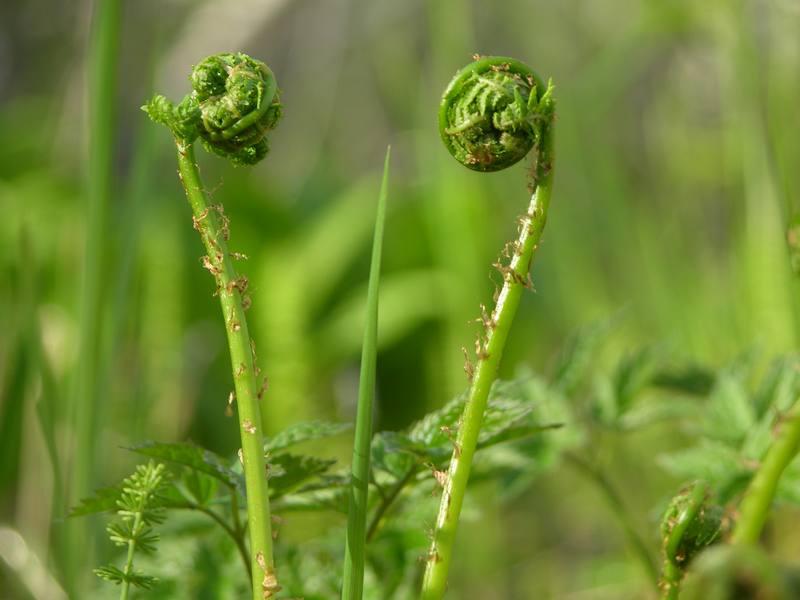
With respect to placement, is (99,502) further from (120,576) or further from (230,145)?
(230,145)

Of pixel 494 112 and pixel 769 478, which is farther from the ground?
pixel 494 112

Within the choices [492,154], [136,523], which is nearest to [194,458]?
[136,523]

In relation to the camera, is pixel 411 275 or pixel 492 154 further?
pixel 411 275

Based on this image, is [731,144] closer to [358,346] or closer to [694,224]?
[694,224]

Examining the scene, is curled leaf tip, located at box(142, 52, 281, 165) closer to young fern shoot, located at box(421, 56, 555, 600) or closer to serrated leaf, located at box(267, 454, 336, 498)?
young fern shoot, located at box(421, 56, 555, 600)

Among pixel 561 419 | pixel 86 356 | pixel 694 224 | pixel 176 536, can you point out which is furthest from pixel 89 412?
pixel 694 224

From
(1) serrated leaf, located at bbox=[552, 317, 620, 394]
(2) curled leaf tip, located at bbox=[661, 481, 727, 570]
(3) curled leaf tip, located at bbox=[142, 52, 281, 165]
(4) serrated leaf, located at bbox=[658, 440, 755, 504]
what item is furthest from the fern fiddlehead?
(1) serrated leaf, located at bbox=[552, 317, 620, 394]

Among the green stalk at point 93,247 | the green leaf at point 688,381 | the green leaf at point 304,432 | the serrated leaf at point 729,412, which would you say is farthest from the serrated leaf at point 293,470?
the green leaf at point 688,381
